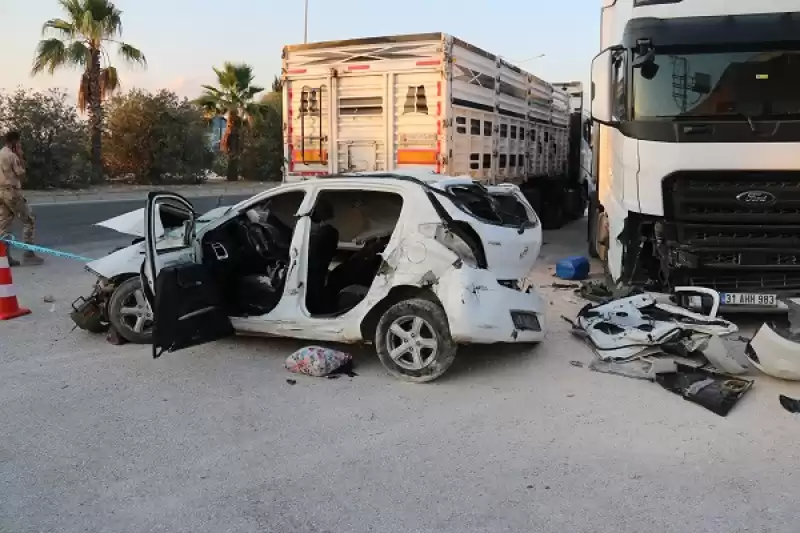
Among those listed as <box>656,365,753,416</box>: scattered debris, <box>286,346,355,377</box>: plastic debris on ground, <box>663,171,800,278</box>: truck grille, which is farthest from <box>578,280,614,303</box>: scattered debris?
<box>286,346,355,377</box>: plastic debris on ground

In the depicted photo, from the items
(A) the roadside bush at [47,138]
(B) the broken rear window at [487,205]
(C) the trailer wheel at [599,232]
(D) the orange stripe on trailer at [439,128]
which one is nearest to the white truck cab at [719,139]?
(B) the broken rear window at [487,205]

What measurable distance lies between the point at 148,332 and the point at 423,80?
6.25 m

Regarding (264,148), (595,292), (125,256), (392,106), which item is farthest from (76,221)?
(264,148)

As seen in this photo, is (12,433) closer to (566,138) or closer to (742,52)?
(742,52)

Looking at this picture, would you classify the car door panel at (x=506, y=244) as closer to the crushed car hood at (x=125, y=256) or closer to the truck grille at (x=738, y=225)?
the truck grille at (x=738, y=225)

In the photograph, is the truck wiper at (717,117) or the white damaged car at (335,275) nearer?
the white damaged car at (335,275)

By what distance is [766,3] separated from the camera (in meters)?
6.94

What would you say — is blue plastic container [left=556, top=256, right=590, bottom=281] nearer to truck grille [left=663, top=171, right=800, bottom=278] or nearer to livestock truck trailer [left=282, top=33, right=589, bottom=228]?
livestock truck trailer [left=282, top=33, right=589, bottom=228]

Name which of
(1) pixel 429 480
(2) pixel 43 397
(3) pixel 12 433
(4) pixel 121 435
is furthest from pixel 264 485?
(2) pixel 43 397

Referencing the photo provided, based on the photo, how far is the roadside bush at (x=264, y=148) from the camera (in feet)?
118

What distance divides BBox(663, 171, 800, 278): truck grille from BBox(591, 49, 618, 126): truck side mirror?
1022 millimetres

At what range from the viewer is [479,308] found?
521 cm

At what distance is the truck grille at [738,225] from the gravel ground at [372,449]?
6.01ft

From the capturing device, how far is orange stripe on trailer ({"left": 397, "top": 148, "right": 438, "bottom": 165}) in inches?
429
